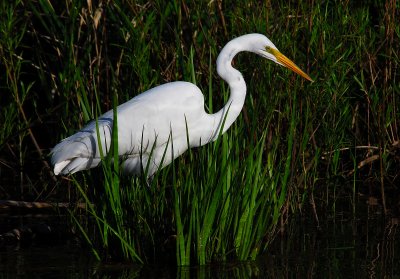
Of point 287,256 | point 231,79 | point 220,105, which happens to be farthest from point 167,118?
point 287,256

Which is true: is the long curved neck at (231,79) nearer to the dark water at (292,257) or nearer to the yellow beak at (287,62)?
the yellow beak at (287,62)

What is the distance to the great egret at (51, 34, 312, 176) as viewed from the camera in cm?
459

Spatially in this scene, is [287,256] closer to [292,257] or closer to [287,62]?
[292,257]

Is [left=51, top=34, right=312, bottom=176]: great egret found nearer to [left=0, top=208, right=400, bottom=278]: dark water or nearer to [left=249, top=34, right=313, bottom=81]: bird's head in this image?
[left=249, top=34, right=313, bottom=81]: bird's head

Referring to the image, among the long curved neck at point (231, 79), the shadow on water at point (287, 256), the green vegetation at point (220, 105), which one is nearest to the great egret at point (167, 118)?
the long curved neck at point (231, 79)

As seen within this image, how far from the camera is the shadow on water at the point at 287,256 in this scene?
13.2 ft

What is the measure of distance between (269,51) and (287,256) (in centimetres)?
114

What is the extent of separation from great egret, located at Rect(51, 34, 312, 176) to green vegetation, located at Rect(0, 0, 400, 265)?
0.35 feet

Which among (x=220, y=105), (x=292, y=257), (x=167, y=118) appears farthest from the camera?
(x=220, y=105)

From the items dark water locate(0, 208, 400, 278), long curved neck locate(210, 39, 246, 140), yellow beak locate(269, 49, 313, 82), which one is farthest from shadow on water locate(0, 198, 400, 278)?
yellow beak locate(269, 49, 313, 82)

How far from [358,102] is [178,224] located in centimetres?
252

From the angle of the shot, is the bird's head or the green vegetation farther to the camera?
the bird's head

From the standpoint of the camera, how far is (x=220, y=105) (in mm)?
5441

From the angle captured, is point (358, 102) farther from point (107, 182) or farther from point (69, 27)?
point (107, 182)
